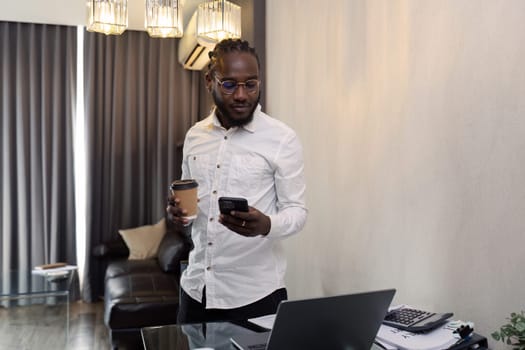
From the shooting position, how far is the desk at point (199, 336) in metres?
1.29

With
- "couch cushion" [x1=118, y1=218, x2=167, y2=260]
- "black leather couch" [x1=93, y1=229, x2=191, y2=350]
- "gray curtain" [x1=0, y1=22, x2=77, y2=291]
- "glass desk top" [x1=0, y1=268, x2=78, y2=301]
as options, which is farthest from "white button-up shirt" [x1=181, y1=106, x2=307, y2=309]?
"gray curtain" [x1=0, y1=22, x2=77, y2=291]

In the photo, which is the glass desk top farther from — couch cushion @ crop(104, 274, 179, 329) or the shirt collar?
the shirt collar

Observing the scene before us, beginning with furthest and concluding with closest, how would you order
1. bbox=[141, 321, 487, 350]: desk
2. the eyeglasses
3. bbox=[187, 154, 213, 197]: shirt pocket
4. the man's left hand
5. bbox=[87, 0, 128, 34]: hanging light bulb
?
bbox=[87, 0, 128, 34]: hanging light bulb
bbox=[187, 154, 213, 197]: shirt pocket
the eyeglasses
the man's left hand
bbox=[141, 321, 487, 350]: desk

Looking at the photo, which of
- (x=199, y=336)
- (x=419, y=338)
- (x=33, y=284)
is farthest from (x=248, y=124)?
(x=33, y=284)

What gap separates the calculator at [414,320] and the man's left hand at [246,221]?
0.42m

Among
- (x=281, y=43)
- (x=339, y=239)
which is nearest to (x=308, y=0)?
(x=281, y=43)

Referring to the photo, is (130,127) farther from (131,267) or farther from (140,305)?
(140,305)

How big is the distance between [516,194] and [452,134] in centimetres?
30

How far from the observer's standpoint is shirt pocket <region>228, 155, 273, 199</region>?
166 centimetres

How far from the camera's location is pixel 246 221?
4.62 ft

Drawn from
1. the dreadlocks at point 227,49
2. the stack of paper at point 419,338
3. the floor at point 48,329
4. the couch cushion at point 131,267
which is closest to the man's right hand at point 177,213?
the dreadlocks at point 227,49

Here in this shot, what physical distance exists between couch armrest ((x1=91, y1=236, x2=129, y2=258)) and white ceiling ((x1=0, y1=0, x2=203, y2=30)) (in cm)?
203

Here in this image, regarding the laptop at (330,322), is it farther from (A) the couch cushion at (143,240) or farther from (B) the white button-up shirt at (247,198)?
(A) the couch cushion at (143,240)

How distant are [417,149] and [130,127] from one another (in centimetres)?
403
